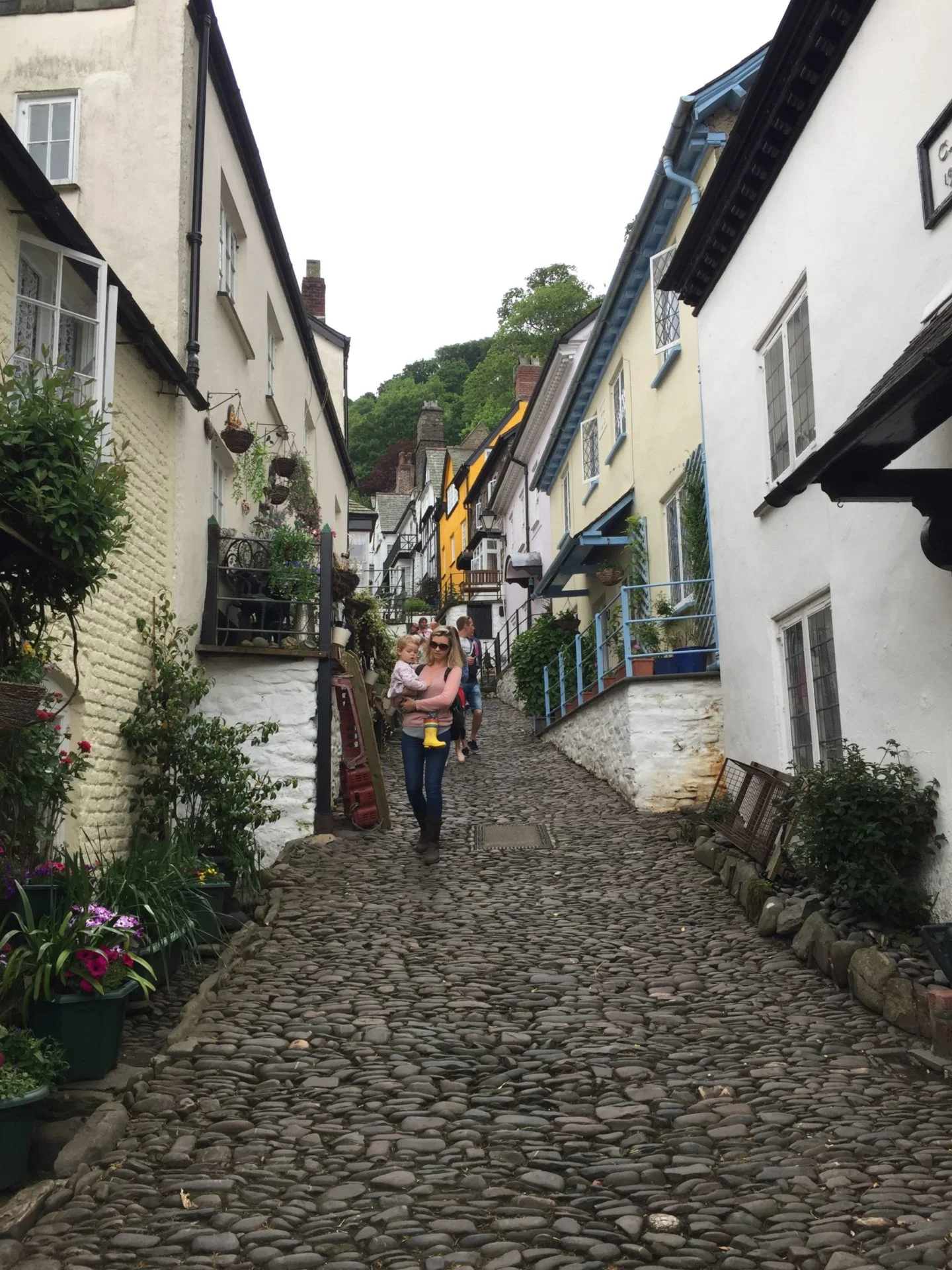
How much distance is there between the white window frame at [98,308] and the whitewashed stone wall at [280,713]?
322cm

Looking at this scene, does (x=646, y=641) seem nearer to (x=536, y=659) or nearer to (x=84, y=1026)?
(x=536, y=659)

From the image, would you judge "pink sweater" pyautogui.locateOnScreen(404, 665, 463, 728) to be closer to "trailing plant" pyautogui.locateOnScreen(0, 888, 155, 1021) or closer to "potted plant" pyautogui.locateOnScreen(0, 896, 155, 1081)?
"trailing plant" pyautogui.locateOnScreen(0, 888, 155, 1021)

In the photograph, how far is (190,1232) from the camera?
3.62 metres

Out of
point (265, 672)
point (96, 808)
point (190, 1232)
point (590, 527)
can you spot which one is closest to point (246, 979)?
point (96, 808)

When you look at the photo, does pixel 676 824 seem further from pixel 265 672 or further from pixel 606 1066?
pixel 606 1066

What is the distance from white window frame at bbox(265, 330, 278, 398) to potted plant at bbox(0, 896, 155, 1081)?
34.0 ft

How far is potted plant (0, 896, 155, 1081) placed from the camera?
4629mm

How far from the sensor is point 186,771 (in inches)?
348

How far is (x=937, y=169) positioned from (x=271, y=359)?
10.5m

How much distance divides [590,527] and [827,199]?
29.3ft

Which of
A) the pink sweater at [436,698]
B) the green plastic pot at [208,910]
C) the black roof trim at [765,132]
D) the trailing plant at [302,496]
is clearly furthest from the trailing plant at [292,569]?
the black roof trim at [765,132]

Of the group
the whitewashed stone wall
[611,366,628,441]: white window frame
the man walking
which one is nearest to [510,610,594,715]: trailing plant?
the man walking

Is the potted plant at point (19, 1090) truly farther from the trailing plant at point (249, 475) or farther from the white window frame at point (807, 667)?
the trailing plant at point (249, 475)

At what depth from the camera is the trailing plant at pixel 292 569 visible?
10906mm
